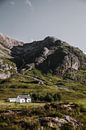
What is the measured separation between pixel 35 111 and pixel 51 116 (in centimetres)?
632

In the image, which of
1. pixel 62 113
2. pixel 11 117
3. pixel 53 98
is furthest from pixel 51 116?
pixel 53 98

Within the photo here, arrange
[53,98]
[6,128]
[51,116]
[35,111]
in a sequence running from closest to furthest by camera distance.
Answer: [6,128]
[51,116]
[35,111]
[53,98]

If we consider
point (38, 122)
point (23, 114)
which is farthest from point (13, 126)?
point (23, 114)

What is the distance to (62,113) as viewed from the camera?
241ft

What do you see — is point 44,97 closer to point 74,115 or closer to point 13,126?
point 74,115

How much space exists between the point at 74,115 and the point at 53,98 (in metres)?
123

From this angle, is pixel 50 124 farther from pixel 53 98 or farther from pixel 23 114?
pixel 53 98

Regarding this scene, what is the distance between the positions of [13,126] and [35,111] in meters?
14.1

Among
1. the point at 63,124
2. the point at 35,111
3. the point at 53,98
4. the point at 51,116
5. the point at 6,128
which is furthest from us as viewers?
the point at 53,98

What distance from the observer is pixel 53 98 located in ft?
646

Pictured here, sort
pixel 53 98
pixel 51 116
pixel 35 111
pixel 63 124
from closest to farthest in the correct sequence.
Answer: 1. pixel 63 124
2. pixel 51 116
3. pixel 35 111
4. pixel 53 98

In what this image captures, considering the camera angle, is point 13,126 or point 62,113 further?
point 62,113

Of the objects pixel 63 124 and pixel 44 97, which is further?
pixel 44 97

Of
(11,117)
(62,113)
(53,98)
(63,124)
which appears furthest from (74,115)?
(53,98)
